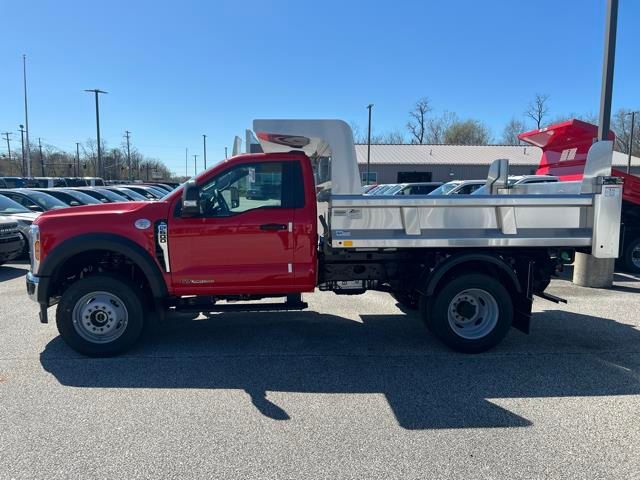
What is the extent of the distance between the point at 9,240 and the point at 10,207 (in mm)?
2853

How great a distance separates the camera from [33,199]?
13.2 metres

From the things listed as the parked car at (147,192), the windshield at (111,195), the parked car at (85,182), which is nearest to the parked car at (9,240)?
the windshield at (111,195)

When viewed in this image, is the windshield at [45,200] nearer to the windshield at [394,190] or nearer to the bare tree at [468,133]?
the windshield at [394,190]

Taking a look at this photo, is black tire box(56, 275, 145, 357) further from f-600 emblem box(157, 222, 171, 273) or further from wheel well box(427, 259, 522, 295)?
wheel well box(427, 259, 522, 295)

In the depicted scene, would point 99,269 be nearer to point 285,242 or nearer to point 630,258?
point 285,242

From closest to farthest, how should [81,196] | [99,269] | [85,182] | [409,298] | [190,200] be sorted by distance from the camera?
1. [190,200]
2. [99,269]
3. [409,298]
4. [81,196]
5. [85,182]

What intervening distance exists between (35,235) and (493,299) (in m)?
4.98

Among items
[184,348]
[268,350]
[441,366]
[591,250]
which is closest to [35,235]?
[184,348]

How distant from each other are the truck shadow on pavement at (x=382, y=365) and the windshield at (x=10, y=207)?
325 inches

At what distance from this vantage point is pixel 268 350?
A: 522 centimetres

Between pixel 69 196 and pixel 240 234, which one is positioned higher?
pixel 69 196

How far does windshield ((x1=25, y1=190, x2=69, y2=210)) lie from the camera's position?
519 inches

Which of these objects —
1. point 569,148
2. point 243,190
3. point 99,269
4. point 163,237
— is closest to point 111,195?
point 99,269

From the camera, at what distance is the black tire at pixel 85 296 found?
4.95 m
